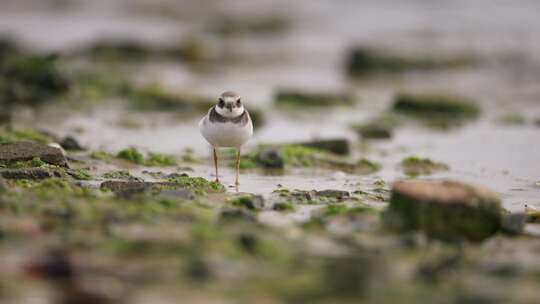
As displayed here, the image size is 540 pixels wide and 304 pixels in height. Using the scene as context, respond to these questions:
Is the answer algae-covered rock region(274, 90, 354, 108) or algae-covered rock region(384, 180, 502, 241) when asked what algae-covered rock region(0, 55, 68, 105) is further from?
algae-covered rock region(384, 180, 502, 241)

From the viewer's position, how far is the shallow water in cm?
954

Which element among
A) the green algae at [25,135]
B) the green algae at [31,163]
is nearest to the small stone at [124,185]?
the green algae at [31,163]

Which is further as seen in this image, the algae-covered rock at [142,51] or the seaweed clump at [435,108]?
the algae-covered rock at [142,51]

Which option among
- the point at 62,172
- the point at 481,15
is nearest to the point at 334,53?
the point at 481,15

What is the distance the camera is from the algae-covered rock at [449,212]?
513 centimetres

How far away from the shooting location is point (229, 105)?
7.50 meters

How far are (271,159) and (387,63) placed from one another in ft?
39.2

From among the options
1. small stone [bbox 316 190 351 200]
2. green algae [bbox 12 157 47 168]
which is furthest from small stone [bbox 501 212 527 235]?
green algae [bbox 12 157 47 168]

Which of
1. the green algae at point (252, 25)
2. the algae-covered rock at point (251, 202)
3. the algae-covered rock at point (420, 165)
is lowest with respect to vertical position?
the algae-covered rock at point (420, 165)

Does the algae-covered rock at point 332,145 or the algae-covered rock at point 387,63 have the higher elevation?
the algae-covered rock at point 387,63

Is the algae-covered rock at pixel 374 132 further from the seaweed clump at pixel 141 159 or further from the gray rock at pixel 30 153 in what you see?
the gray rock at pixel 30 153

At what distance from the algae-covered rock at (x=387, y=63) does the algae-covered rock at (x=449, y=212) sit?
14667 millimetres

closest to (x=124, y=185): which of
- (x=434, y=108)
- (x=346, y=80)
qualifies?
(x=434, y=108)

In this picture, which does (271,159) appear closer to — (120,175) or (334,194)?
(120,175)
